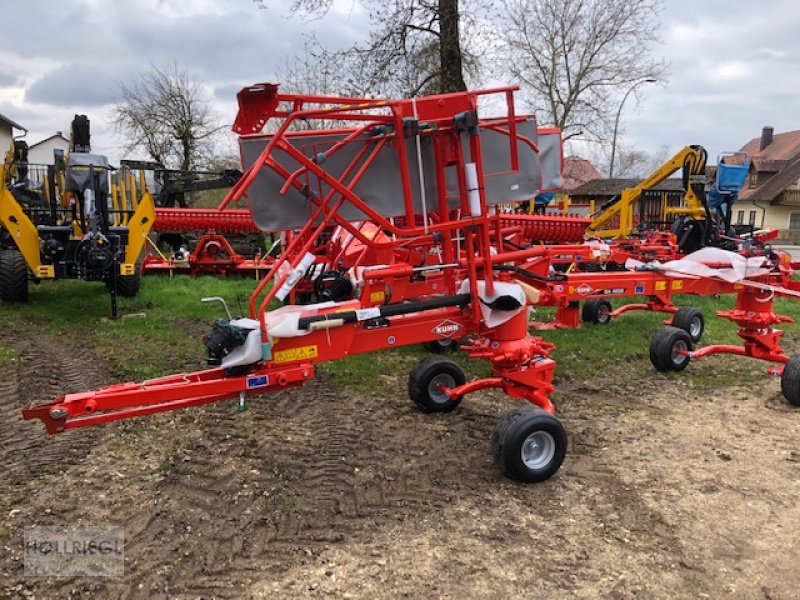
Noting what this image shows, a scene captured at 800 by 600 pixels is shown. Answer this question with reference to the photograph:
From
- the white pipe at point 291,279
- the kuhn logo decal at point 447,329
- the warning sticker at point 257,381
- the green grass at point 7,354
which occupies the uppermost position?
the white pipe at point 291,279

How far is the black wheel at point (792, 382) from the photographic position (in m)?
6.05

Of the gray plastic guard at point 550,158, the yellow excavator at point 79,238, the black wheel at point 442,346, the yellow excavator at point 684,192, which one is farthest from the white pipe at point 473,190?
the yellow excavator at point 684,192

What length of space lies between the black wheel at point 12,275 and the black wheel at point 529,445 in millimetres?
8944

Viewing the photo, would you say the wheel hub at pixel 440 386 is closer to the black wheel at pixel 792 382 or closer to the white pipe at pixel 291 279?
the white pipe at pixel 291 279

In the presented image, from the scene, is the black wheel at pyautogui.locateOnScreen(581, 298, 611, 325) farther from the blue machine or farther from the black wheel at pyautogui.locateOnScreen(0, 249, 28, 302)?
the black wheel at pyautogui.locateOnScreen(0, 249, 28, 302)

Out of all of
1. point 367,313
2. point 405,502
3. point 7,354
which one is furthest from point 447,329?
point 7,354

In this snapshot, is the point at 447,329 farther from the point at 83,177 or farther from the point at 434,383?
the point at 83,177

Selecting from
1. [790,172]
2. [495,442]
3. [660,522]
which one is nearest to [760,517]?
[660,522]

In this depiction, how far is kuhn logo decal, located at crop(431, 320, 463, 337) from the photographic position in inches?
186

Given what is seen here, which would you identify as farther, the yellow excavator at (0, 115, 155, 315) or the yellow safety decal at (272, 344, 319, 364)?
the yellow excavator at (0, 115, 155, 315)

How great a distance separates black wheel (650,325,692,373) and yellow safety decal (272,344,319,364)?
186 inches

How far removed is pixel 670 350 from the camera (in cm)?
720

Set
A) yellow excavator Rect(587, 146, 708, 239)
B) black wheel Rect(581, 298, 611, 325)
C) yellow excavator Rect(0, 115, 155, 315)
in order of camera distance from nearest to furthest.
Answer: yellow excavator Rect(0, 115, 155, 315) < black wheel Rect(581, 298, 611, 325) < yellow excavator Rect(587, 146, 708, 239)

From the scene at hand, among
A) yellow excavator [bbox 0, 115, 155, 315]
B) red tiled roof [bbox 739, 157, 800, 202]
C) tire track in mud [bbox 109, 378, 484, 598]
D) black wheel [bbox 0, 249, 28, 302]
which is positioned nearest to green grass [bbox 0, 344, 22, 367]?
yellow excavator [bbox 0, 115, 155, 315]
